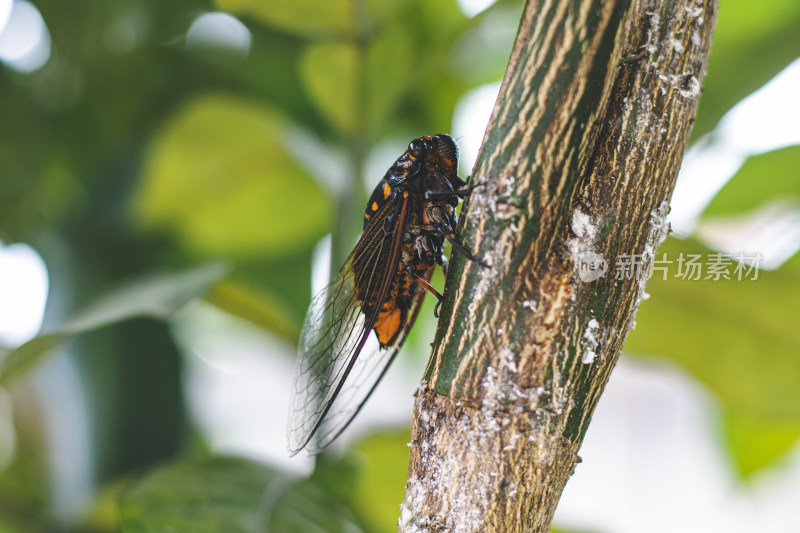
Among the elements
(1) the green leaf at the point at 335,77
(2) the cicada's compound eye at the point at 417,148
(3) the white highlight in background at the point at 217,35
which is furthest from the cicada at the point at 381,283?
(3) the white highlight in background at the point at 217,35

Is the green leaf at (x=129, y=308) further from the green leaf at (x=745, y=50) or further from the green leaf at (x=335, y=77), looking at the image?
the green leaf at (x=745, y=50)

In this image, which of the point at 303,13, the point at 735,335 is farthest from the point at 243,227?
the point at 735,335

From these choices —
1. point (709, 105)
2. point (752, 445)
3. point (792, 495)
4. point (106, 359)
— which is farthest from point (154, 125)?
point (792, 495)

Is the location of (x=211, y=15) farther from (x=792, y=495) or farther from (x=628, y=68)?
(x=792, y=495)

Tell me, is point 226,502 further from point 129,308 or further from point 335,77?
point 335,77

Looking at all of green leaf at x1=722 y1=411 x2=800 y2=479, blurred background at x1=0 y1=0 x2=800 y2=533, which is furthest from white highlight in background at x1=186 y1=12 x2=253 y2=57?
green leaf at x1=722 y1=411 x2=800 y2=479
